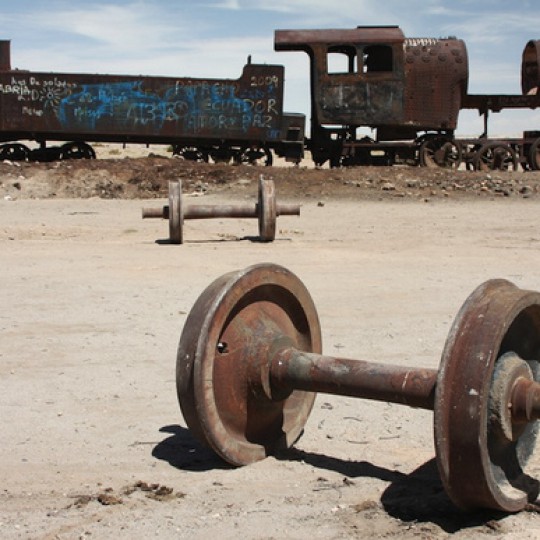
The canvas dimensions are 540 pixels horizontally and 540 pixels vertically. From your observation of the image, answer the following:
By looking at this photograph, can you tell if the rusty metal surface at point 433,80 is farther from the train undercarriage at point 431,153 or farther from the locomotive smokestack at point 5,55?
the locomotive smokestack at point 5,55

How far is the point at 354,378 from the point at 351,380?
15 millimetres

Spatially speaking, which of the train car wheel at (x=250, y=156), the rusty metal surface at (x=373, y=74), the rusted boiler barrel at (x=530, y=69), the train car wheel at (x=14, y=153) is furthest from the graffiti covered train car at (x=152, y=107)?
the rusted boiler barrel at (x=530, y=69)

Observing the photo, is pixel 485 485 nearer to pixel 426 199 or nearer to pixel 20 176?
pixel 426 199

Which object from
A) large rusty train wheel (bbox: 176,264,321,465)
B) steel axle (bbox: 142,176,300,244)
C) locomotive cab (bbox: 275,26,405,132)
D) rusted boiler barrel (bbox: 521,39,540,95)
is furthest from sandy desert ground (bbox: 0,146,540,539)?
rusted boiler barrel (bbox: 521,39,540,95)

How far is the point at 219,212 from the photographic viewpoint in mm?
11156

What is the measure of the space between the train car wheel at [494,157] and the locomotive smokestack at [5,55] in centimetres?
1148

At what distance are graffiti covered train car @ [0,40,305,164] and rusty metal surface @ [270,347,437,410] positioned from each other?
18.5 meters

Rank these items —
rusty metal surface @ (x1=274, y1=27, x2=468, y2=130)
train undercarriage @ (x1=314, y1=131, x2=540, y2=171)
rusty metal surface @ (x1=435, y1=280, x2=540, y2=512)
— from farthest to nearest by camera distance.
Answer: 1. train undercarriage @ (x1=314, y1=131, x2=540, y2=171)
2. rusty metal surface @ (x1=274, y1=27, x2=468, y2=130)
3. rusty metal surface @ (x1=435, y1=280, x2=540, y2=512)

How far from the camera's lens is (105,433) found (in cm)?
443

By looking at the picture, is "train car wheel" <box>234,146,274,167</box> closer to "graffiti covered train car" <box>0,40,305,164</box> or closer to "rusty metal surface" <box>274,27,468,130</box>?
"graffiti covered train car" <box>0,40,305,164</box>

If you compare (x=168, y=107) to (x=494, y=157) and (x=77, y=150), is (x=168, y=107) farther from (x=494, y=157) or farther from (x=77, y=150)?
(x=494, y=157)

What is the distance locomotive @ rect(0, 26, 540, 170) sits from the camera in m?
21.2

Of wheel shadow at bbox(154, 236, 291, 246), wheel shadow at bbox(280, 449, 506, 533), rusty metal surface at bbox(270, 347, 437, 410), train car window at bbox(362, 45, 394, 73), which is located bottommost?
wheel shadow at bbox(280, 449, 506, 533)

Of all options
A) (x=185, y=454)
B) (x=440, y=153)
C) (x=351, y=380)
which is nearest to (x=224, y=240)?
(x=185, y=454)
